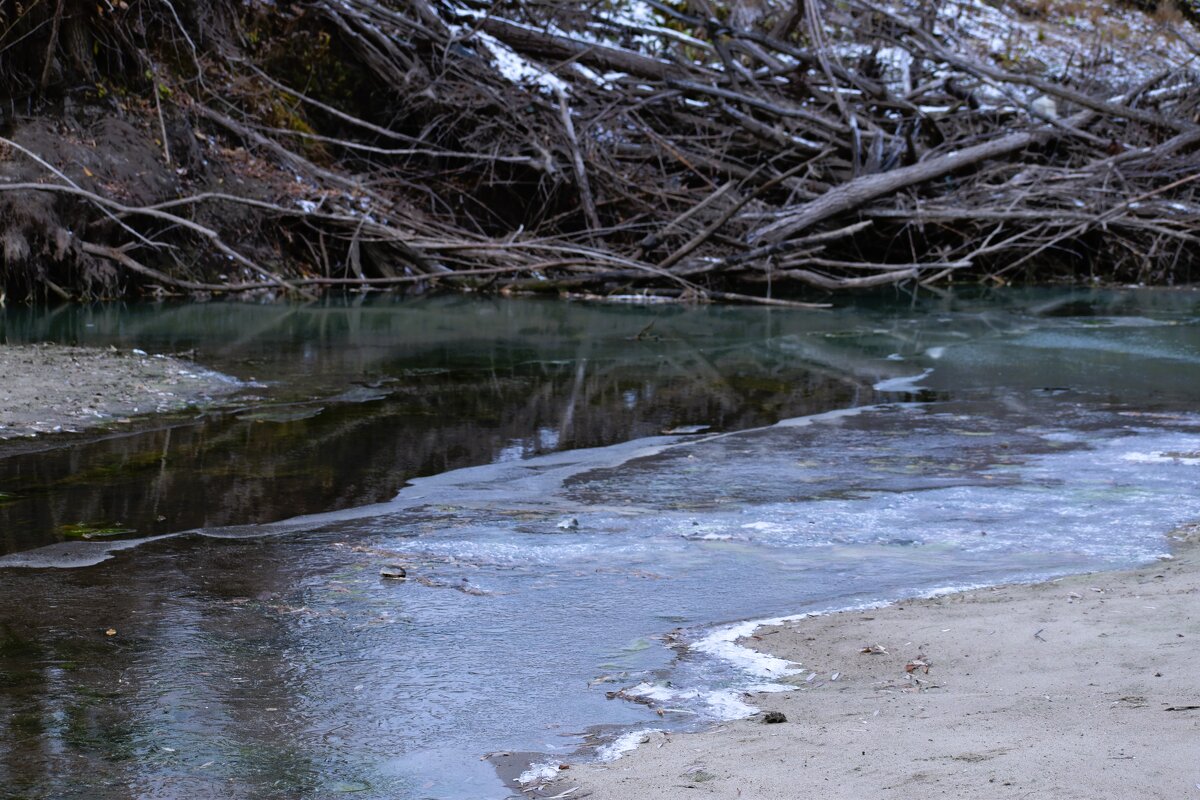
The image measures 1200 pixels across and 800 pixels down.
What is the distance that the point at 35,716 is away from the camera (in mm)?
2949

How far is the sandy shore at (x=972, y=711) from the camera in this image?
2250mm

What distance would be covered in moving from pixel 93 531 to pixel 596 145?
1198 centimetres

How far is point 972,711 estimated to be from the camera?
2.73 m

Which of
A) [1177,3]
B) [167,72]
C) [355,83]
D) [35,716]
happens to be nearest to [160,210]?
[167,72]

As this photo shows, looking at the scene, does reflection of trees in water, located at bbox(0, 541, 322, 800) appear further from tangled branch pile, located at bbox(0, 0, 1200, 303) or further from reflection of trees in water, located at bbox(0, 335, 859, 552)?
tangled branch pile, located at bbox(0, 0, 1200, 303)

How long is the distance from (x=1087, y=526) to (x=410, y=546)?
2.48 metres

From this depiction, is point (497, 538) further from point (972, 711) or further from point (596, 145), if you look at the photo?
point (596, 145)

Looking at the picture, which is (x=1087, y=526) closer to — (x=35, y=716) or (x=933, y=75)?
(x=35, y=716)

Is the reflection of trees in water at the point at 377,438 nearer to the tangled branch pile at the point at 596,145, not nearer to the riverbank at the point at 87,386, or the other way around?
the riverbank at the point at 87,386

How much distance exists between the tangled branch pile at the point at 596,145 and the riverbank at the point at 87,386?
4635 millimetres

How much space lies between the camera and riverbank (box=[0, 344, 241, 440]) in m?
6.58

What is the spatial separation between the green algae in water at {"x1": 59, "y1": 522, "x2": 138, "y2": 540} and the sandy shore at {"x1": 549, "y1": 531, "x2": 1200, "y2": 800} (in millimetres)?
2479

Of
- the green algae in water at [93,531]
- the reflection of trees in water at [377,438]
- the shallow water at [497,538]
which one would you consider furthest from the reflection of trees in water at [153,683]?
the reflection of trees in water at [377,438]

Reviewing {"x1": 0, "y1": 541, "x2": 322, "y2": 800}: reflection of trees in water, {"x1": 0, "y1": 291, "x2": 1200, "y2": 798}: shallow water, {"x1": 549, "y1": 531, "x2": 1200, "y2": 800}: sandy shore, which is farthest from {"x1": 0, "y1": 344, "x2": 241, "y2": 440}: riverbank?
{"x1": 549, "y1": 531, "x2": 1200, "y2": 800}: sandy shore
